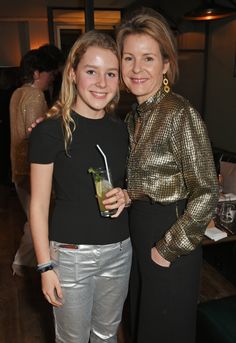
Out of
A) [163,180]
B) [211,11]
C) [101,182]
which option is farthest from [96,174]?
[211,11]

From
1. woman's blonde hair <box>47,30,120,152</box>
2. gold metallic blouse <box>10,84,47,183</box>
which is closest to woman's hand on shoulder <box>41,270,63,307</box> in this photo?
woman's blonde hair <box>47,30,120,152</box>

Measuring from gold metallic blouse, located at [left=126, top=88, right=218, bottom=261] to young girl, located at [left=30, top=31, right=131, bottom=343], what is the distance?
0.11 metres

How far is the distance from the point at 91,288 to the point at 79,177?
48 centimetres

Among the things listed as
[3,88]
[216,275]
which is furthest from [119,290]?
[3,88]

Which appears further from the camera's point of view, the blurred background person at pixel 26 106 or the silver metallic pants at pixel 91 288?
the blurred background person at pixel 26 106

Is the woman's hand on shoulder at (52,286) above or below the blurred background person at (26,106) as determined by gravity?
below

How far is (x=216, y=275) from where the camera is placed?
2.97m

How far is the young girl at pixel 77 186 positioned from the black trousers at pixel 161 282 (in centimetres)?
10

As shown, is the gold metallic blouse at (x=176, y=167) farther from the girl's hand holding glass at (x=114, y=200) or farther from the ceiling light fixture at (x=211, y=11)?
the ceiling light fixture at (x=211, y=11)

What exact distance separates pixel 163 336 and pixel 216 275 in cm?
160

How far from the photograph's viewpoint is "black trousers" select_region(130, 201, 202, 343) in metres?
1.40

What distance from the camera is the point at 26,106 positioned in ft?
8.27

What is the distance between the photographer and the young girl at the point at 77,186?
127 cm

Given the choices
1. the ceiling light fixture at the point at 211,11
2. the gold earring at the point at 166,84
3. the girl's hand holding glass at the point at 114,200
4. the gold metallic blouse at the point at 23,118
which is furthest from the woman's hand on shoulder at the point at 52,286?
the ceiling light fixture at the point at 211,11
